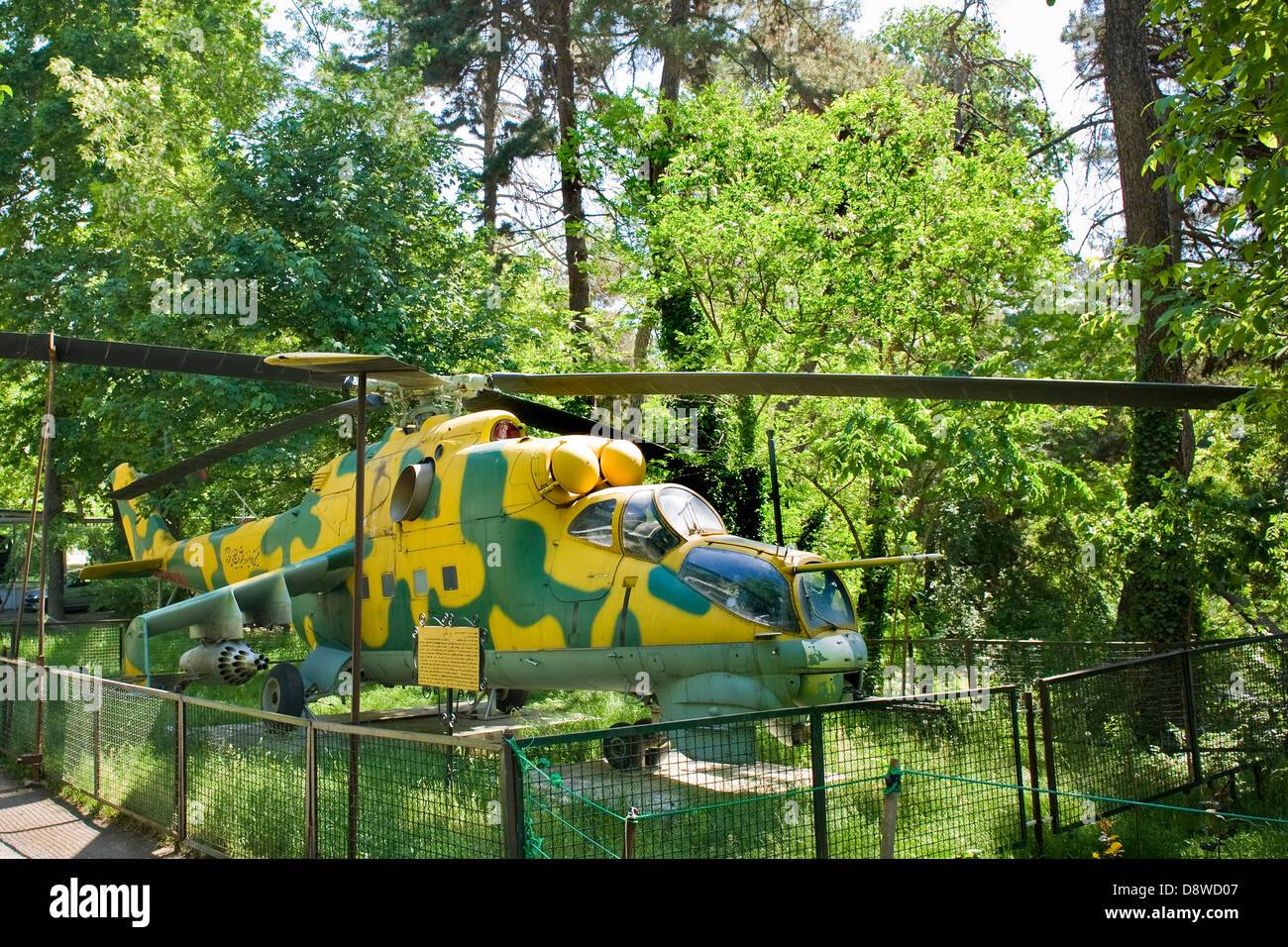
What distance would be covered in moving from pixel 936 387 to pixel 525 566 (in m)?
Result: 4.60

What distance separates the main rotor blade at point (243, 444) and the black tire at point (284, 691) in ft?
8.88

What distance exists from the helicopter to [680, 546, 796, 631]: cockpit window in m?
0.01

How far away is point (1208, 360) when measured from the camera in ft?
63.8

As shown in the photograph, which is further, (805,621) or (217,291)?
(217,291)

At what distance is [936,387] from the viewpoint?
7281mm

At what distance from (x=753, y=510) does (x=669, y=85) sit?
1260 centimetres

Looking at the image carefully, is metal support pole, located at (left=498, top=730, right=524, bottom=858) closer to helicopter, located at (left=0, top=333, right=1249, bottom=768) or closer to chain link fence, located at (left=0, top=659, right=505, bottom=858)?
chain link fence, located at (left=0, top=659, right=505, bottom=858)

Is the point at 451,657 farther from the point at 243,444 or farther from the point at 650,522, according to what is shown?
the point at 243,444

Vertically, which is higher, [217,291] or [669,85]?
[669,85]

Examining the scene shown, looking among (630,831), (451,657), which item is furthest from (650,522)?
(630,831)

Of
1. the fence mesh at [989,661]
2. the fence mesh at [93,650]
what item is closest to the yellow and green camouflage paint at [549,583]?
the fence mesh at [989,661]
